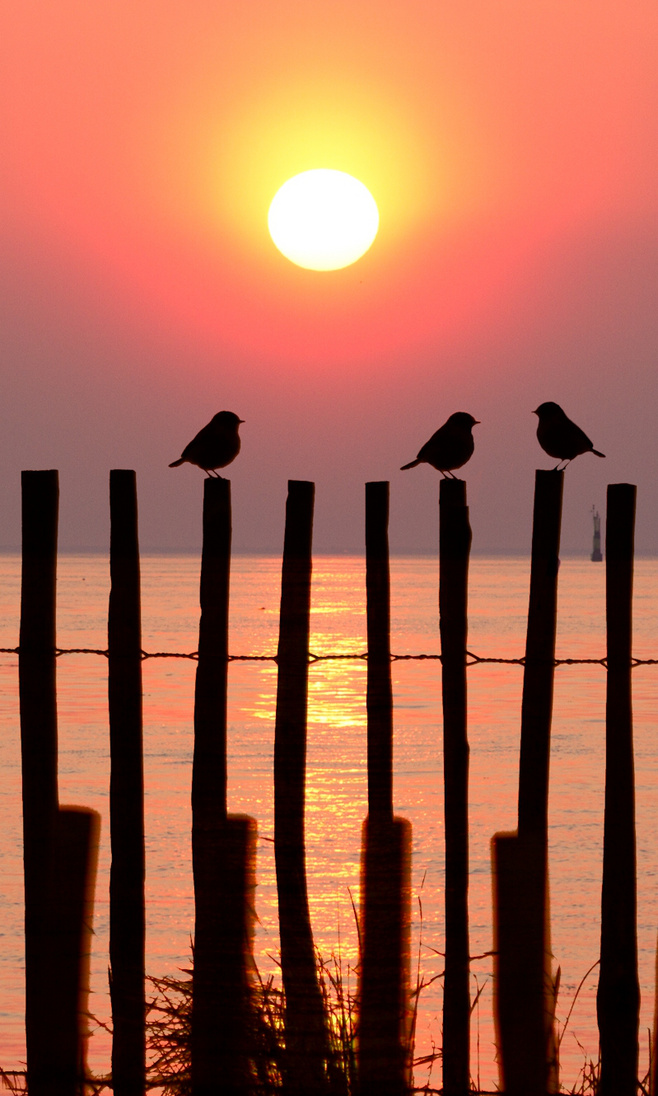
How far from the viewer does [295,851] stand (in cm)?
502

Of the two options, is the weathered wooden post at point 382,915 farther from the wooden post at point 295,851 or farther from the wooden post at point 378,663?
the wooden post at point 295,851

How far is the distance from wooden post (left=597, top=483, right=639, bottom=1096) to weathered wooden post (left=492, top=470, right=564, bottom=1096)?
0.22m

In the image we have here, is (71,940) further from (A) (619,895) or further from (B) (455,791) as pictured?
A: (A) (619,895)

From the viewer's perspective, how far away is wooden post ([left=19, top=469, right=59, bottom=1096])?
16.4 ft

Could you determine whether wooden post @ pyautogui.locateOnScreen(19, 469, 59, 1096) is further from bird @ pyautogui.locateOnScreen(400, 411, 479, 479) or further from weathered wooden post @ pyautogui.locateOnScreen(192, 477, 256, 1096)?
bird @ pyautogui.locateOnScreen(400, 411, 479, 479)

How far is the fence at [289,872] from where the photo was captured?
4992mm

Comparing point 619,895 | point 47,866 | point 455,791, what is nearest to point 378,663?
point 455,791

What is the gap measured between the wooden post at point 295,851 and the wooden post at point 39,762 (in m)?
0.88

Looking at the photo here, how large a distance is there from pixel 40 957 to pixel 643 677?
4181 cm

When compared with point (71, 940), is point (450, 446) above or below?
above

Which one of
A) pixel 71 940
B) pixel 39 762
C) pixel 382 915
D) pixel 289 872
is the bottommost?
pixel 71 940

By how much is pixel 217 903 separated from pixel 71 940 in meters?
0.59

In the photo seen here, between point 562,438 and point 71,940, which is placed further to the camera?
point 562,438

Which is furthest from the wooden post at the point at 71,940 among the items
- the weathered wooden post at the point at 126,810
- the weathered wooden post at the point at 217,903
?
the weathered wooden post at the point at 217,903
